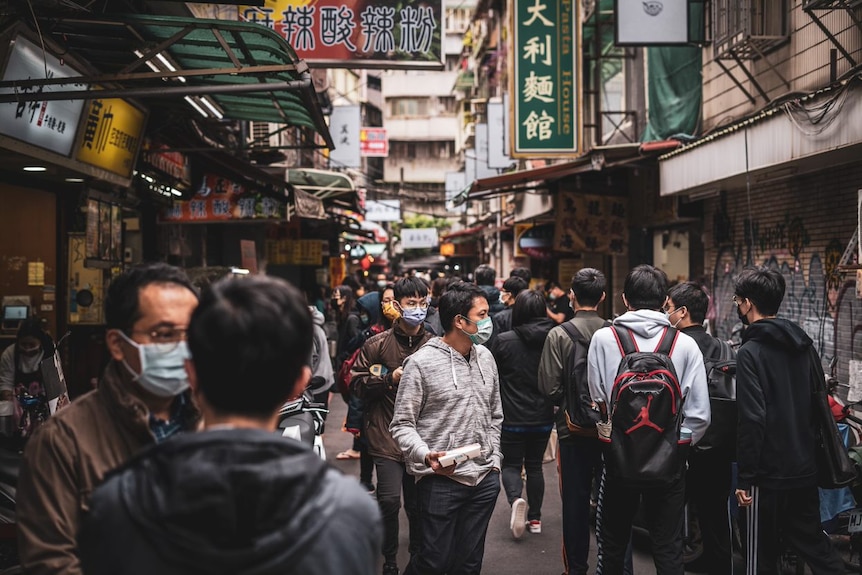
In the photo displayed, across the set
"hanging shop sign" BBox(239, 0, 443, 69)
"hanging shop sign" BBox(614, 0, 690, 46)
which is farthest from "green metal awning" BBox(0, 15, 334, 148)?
"hanging shop sign" BBox(614, 0, 690, 46)

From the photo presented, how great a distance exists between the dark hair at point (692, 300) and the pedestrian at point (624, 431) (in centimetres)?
104

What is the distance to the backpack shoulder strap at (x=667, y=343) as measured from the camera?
5.10 meters

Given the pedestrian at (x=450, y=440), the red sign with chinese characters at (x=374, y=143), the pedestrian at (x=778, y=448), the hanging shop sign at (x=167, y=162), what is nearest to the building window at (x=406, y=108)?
the red sign with chinese characters at (x=374, y=143)

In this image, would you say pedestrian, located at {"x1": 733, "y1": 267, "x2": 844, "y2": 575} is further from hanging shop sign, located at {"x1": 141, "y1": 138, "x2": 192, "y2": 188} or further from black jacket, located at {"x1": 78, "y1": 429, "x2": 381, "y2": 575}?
hanging shop sign, located at {"x1": 141, "y1": 138, "x2": 192, "y2": 188}

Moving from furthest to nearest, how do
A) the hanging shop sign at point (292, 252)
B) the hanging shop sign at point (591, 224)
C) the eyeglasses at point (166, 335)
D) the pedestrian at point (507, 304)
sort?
the hanging shop sign at point (292, 252) < the hanging shop sign at point (591, 224) < the pedestrian at point (507, 304) < the eyeglasses at point (166, 335)

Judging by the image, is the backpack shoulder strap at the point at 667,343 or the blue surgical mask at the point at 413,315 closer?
the backpack shoulder strap at the point at 667,343

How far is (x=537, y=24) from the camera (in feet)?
47.7

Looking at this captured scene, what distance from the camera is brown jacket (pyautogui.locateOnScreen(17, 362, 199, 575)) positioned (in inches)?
96.5

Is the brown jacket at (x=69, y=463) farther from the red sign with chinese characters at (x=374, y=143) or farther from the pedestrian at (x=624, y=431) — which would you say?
the red sign with chinese characters at (x=374, y=143)

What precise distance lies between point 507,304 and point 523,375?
11.3 feet

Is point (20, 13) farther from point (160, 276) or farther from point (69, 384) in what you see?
point (69, 384)

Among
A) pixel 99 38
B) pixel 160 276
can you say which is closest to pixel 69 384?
pixel 99 38

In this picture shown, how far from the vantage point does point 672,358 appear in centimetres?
511

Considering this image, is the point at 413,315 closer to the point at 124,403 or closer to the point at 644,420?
the point at 644,420
